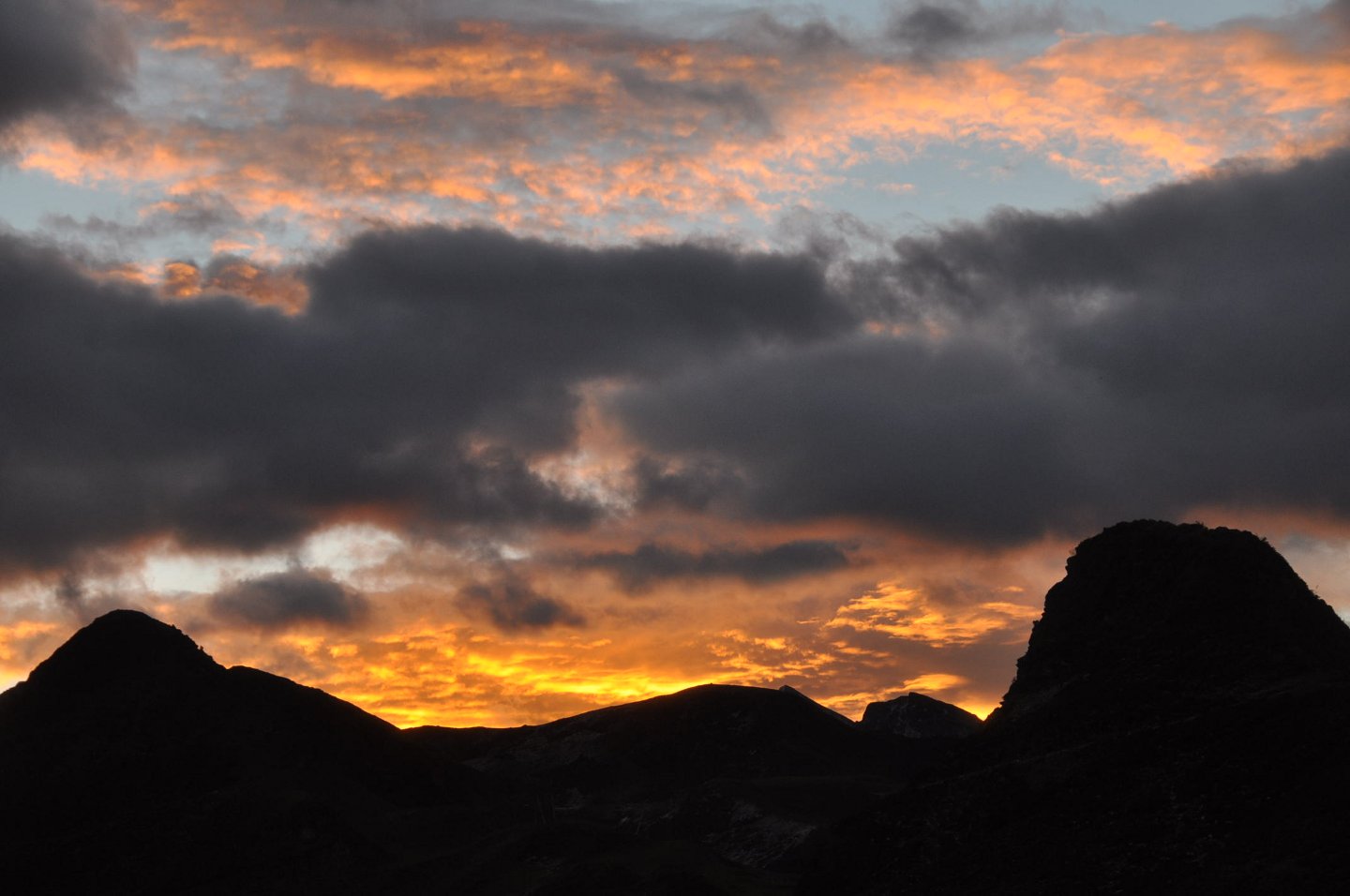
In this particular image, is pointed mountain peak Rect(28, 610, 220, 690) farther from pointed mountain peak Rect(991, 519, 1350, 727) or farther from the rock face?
the rock face

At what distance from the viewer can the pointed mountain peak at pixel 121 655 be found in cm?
12462

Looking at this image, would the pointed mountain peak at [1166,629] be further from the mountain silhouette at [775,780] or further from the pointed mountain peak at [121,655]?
the pointed mountain peak at [121,655]

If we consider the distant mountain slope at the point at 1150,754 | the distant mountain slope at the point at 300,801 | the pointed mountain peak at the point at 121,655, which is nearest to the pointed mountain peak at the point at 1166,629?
the distant mountain slope at the point at 1150,754

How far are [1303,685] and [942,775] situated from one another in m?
21.3

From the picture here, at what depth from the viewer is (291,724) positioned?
127375mm

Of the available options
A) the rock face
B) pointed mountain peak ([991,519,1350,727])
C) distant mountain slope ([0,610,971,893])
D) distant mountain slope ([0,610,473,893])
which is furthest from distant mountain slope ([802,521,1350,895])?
the rock face

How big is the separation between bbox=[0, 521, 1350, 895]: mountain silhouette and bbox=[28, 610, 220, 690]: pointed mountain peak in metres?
0.27

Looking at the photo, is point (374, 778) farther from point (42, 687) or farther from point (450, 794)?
point (42, 687)

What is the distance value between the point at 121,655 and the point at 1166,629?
9333 centimetres

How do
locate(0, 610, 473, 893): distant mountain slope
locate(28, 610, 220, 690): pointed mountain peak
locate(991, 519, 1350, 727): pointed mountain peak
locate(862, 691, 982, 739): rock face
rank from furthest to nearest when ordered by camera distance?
locate(862, 691, 982, 739): rock face < locate(28, 610, 220, 690): pointed mountain peak < locate(0, 610, 473, 893): distant mountain slope < locate(991, 519, 1350, 727): pointed mountain peak

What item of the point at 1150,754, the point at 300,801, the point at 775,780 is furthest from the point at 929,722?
the point at 1150,754

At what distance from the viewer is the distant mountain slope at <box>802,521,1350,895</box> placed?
61.9m

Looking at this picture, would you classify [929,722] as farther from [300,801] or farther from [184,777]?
[184,777]

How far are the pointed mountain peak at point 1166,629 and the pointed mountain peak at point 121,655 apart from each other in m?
78.7
